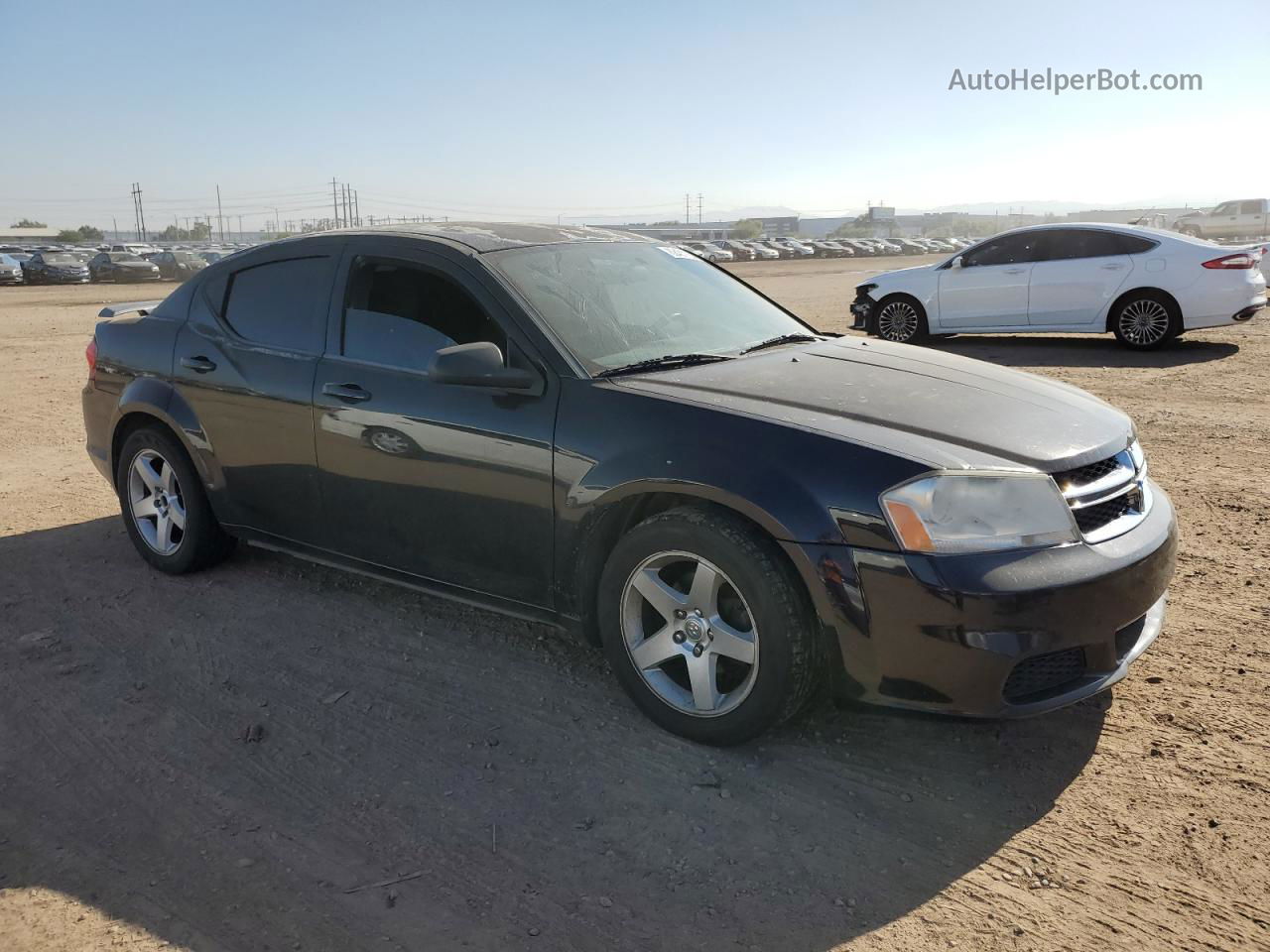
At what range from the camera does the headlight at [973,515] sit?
9.48ft

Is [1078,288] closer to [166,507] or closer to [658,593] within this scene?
[658,593]

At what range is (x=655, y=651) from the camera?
338 centimetres

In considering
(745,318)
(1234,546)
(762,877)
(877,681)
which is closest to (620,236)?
(745,318)

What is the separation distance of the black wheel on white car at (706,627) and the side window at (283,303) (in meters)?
1.88

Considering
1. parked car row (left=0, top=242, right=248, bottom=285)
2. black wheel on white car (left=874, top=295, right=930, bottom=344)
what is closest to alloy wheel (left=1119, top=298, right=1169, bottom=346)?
black wheel on white car (left=874, top=295, right=930, bottom=344)

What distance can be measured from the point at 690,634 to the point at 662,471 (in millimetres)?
542

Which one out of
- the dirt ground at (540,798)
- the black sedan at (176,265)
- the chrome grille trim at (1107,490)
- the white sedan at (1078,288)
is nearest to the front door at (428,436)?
the dirt ground at (540,798)

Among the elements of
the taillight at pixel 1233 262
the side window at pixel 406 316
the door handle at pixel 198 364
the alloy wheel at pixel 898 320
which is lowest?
the alloy wheel at pixel 898 320

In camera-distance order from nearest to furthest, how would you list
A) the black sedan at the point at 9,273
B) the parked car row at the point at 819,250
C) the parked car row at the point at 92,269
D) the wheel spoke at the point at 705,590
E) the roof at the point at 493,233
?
the wheel spoke at the point at 705,590 < the roof at the point at 493,233 < the black sedan at the point at 9,273 < the parked car row at the point at 92,269 < the parked car row at the point at 819,250

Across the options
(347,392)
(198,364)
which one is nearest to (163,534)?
(198,364)

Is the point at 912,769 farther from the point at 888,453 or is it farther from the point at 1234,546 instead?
the point at 1234,546

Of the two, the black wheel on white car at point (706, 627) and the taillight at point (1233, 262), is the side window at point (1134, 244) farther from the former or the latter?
the black wheel on white car at point (706, 627)

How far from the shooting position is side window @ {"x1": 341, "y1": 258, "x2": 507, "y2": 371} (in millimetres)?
3879

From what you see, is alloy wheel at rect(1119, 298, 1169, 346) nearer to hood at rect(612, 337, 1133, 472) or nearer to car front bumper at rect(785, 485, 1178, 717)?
hood at rect(612, 337, 1133, 472)
